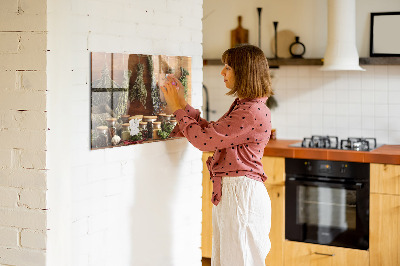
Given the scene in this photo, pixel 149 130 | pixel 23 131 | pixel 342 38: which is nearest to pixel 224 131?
pixel 149 130

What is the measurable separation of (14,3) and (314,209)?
2.76 meters

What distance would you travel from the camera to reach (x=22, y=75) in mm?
2344

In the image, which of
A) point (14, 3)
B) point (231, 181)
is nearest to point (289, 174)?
point (231, 181)

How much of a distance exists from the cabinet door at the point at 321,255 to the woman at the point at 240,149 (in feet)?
4.94

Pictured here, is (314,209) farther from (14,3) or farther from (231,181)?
(14,3)

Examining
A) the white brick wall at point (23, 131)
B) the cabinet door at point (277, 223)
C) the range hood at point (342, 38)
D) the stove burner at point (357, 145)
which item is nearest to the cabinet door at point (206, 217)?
the cabinet door at point (277, 223)

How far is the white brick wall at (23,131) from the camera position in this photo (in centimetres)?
231

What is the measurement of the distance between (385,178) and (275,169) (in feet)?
2.59

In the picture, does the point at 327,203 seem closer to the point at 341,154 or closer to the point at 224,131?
the point at 341,154

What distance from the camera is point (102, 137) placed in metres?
2.61

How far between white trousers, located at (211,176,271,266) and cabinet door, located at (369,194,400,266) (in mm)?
1463

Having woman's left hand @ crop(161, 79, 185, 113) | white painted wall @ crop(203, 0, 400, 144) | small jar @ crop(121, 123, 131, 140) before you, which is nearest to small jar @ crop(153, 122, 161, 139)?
woman's left hand @ crop(161, 79, 185, 113)

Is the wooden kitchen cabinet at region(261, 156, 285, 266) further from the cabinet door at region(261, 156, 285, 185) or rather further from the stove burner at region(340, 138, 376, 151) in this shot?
the stove burner at region(340, 138, 376, 151)

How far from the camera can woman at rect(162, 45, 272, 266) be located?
2.77 meters
